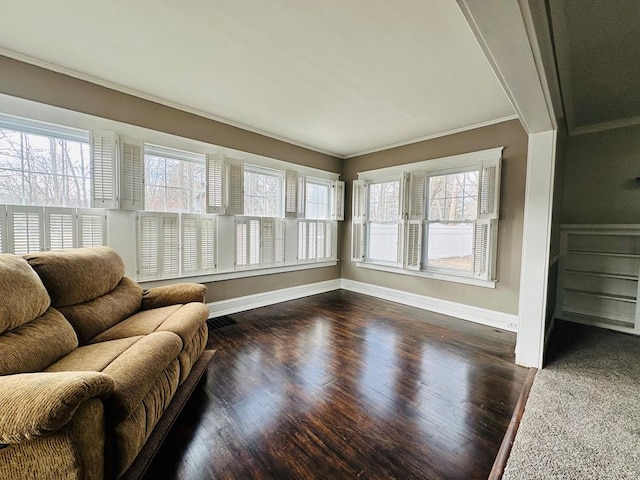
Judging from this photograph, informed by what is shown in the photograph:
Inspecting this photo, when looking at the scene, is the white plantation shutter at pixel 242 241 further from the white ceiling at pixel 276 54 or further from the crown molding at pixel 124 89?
the white ceiling at pixel 276 54

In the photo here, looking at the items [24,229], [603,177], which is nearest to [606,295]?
[603,177]

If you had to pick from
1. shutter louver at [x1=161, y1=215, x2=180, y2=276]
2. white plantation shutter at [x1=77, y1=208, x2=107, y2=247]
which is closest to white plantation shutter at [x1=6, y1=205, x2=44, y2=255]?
white plantation shutter at [x1=77, y1=208, x2=107, y2=247]

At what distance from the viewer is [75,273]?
194 cm

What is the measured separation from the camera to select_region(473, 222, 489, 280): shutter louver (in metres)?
3.45

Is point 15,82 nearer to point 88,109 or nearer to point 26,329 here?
point 88,109

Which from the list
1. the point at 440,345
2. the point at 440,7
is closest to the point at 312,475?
the point at 440,345

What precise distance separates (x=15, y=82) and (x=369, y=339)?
13.0ft

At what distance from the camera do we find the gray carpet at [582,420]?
A: 1.39 m

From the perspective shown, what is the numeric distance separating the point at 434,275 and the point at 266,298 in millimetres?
2515

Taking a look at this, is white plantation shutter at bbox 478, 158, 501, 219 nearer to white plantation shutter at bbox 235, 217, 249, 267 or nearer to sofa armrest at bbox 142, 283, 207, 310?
white plantation shutter at bbox 235, 217, 249, 267

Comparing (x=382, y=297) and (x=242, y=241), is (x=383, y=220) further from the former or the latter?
(x=242, y=241)

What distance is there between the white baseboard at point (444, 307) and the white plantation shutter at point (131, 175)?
359cm

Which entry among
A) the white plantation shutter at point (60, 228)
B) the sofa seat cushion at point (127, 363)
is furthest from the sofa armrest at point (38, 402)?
the white plantation shutter at point (60, 228)

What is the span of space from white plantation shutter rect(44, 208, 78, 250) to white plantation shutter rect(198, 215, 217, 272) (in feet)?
3.90
